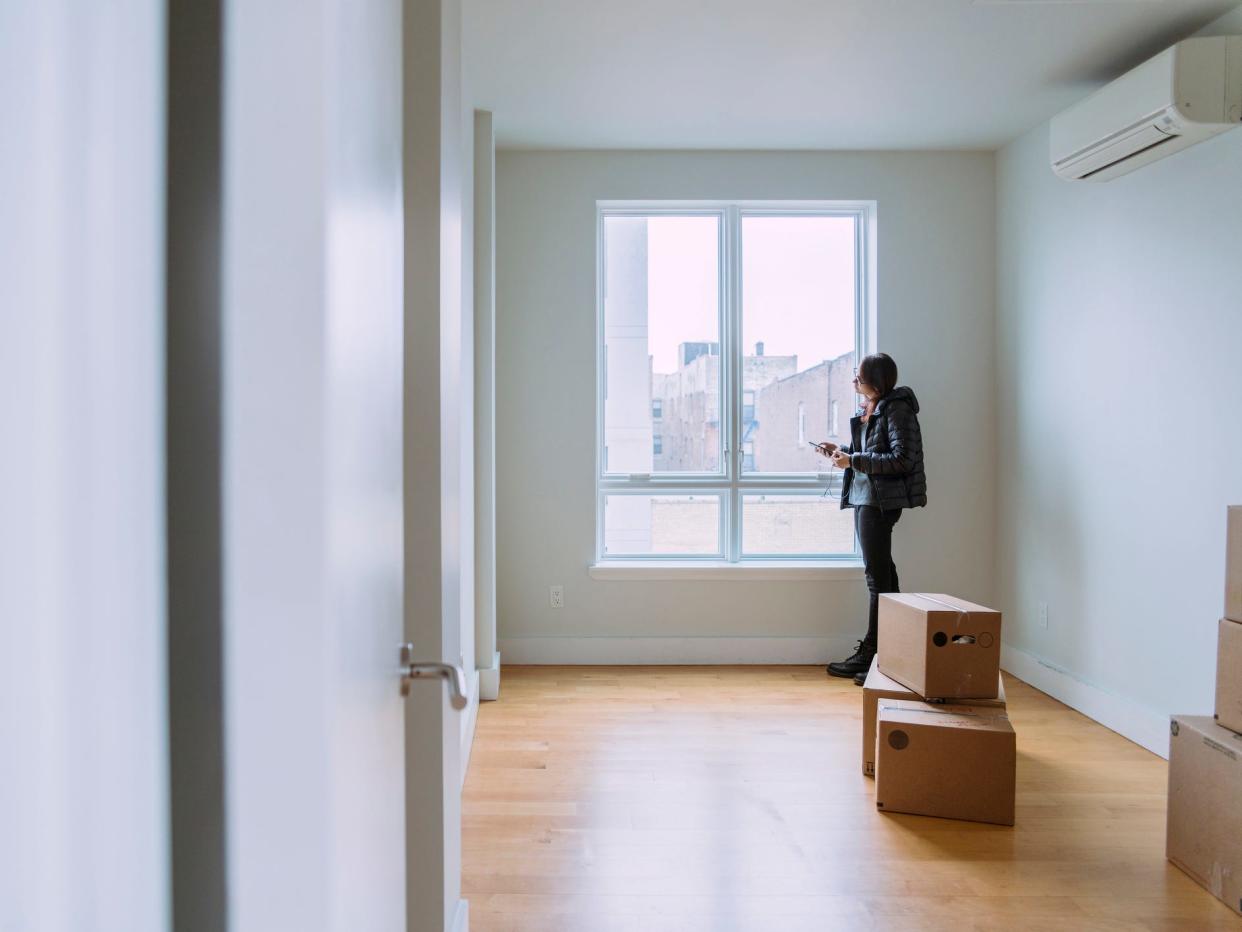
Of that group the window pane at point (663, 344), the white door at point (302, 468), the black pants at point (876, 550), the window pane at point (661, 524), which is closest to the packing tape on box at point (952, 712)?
the black pants at point (876, 550)

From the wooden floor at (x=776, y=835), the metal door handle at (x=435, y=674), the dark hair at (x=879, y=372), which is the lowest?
the wooden floor at (x=776, y=835)

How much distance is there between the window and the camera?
4.40m

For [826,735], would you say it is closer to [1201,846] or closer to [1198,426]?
[1201,846]

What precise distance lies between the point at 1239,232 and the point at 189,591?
3385mm

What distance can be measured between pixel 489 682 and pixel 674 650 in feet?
3.54

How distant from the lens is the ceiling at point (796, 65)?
9.21 ft

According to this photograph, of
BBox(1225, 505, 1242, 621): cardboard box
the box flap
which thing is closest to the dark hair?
the box flap

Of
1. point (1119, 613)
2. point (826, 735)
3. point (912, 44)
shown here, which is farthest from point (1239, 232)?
point (826, 735)

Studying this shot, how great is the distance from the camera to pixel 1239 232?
2.73 m

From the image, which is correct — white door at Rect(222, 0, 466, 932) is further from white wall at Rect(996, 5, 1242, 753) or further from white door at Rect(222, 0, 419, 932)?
white wall at Rect(996, 5, 1242, 753)

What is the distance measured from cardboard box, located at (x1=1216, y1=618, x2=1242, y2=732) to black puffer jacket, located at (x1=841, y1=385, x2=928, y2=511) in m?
1.77

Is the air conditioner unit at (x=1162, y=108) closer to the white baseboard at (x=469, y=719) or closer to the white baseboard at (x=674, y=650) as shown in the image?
the white baseboard at (x=674, y=650)

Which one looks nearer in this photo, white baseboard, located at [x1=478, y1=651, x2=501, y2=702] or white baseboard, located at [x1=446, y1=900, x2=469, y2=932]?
white baseboard, located at [x1=446, y1=900, x2=469, y2=932]

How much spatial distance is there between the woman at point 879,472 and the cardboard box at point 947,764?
Result: 51.5 inches
